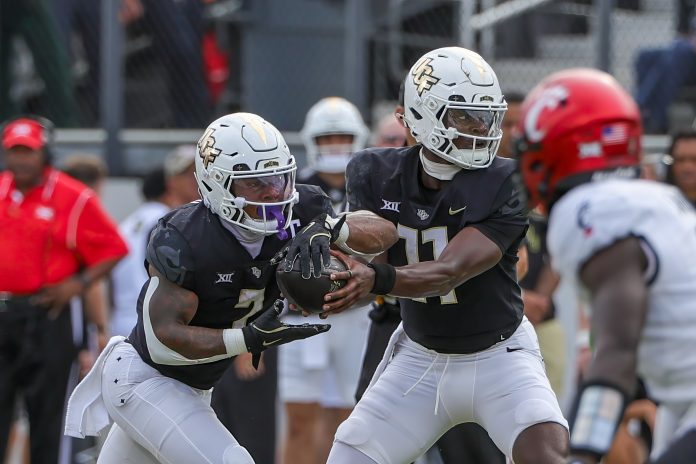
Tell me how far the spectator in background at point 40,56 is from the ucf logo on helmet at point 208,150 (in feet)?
14.4

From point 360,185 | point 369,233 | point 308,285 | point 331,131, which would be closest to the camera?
point 308,285

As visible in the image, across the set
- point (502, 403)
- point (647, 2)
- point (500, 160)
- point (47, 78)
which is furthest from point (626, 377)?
point (47, 78)

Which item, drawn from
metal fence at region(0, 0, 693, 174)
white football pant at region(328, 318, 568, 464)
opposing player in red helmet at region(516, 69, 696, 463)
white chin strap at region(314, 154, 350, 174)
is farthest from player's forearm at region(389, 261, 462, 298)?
metal fence at region(0, 0, 693, 174)

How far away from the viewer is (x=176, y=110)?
889 cm

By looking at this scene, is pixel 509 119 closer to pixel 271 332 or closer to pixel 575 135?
pixel 271 332

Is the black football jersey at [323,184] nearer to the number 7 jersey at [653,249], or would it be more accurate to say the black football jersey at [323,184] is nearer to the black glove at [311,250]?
the black glove at [311,250]

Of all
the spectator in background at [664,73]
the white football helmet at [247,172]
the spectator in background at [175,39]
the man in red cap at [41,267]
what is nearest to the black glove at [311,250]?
the white football helmet at [247,172]

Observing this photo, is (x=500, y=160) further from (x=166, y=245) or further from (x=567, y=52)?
(x=567, y=52)

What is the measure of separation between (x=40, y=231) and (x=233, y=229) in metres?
2.52

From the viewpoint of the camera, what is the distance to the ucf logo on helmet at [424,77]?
4.64m

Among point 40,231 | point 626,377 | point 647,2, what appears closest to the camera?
point 626,377

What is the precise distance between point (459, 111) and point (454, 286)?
0.61 meters

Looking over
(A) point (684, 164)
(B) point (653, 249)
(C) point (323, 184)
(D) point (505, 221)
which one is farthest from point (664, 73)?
(B) point (653, 249)

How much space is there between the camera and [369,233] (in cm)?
449
